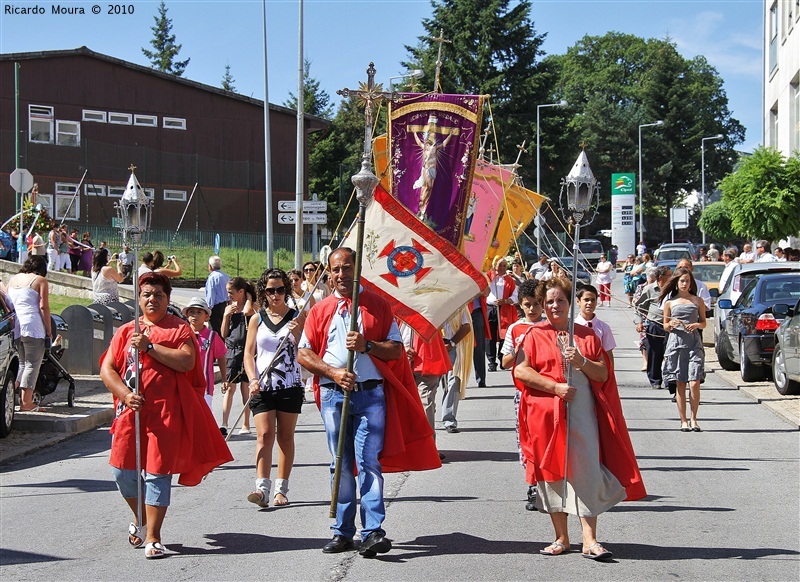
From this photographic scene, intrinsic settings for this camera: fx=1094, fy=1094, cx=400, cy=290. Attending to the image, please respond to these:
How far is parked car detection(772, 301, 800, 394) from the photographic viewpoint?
1416 centimetres

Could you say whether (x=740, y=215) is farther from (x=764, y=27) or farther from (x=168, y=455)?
(x=168, y=455)

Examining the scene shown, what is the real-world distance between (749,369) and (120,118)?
3571cm

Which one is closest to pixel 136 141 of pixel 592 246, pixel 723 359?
pixel 592 246

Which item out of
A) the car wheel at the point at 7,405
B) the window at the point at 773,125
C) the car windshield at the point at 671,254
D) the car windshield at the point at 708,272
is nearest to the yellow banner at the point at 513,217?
the car wheel at the point at 7,405

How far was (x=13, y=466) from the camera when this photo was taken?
34.3 feet

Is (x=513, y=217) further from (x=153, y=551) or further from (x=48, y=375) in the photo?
(x=153, y=551)

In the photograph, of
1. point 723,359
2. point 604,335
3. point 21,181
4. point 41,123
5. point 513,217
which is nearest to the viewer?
point 604,335

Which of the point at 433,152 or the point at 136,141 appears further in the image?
the point at 136,141

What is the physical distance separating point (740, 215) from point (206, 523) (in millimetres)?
22531

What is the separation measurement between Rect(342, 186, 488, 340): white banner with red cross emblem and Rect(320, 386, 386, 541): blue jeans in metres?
2.91

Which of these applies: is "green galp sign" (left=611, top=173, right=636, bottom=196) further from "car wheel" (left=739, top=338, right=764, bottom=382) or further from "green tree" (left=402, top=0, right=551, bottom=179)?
"car wheel" (left=739, top=338, right=764, bottom=382)

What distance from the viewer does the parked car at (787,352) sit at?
14.2 m

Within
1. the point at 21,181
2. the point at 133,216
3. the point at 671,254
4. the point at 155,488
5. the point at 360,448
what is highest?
the point at 21,181

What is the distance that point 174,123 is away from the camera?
47969mm
